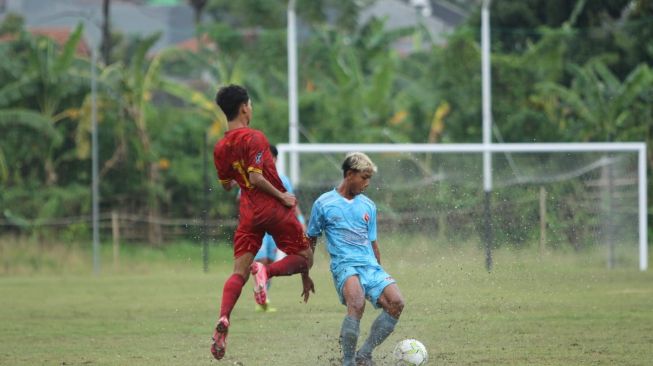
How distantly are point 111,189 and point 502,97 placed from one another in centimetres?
940

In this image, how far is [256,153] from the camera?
27.7ft

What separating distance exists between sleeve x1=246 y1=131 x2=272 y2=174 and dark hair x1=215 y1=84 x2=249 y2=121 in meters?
0.24

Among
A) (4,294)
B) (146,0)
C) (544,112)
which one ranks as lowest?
(4,294)

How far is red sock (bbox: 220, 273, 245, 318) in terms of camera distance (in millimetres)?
8391

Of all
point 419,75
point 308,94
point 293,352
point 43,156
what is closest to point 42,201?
point 43,156

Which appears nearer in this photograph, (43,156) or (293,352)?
(293,352)

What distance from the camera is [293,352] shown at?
10.0 meters

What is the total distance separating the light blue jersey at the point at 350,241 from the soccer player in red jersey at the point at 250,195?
26 centimetres

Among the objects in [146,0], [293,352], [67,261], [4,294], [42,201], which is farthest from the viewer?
[146,0]

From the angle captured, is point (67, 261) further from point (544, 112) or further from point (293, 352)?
point (293, 352)

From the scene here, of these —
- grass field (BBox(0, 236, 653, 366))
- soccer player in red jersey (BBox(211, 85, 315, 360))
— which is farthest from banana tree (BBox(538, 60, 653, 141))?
soccer player in red jersey (BBox(211, 85, 315, 360))

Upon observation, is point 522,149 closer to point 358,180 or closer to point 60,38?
point 358,180

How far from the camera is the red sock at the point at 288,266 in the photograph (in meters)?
8.76

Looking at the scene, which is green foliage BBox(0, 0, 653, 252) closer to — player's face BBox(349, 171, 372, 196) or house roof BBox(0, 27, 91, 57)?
house roof BBox(0, 27, 91, 57)
